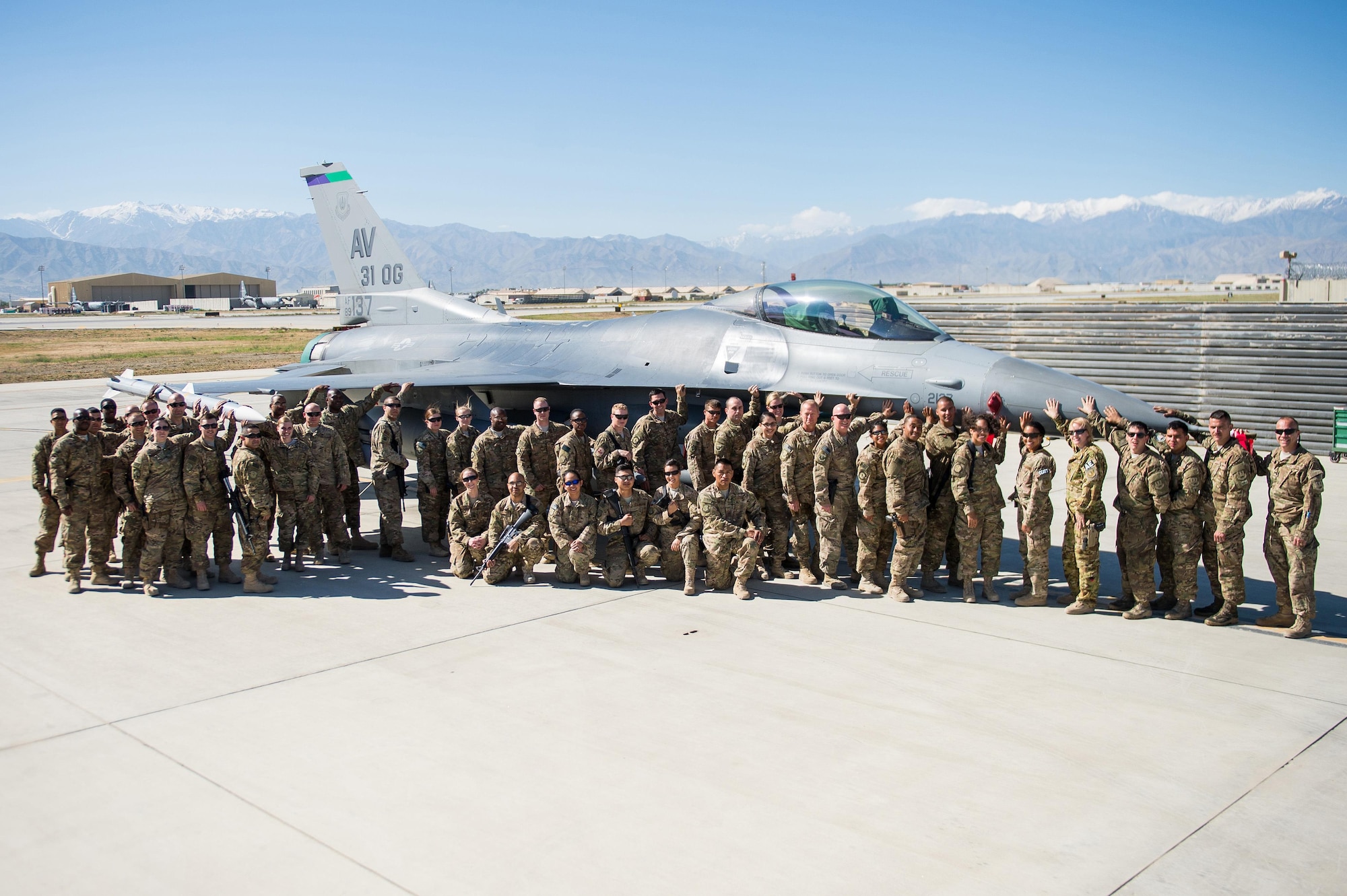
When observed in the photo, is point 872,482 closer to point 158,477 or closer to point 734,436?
point 734,436

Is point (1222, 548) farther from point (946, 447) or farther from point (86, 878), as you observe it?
point (86, 878)

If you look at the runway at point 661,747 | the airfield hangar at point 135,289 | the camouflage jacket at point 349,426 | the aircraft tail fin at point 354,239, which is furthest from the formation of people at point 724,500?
the airfield hangar at point 135,289

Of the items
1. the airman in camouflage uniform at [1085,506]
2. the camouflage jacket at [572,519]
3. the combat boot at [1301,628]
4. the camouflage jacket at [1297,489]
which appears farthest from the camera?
the camouflage jacket at [572,519]

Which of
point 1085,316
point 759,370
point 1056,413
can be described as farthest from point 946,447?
point 1085,316

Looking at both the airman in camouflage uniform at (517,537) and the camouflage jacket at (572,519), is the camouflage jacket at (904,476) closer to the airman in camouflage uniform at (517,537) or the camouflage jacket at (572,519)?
the camouflage jacket at (572,519)

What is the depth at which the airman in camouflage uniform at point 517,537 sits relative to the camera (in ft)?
27.1

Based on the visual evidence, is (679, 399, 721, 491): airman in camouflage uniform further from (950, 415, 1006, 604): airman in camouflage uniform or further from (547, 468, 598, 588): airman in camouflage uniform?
(950, 415, 1006, 604): airman in camouflage uniform

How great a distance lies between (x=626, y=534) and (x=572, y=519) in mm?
528

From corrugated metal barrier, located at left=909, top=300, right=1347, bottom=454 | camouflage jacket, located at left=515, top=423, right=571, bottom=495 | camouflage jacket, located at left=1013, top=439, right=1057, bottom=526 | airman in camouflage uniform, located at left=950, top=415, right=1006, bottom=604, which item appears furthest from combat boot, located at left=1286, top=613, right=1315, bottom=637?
corrugated metal barrier, located at left=909, top=300, right=1347, bottom=454

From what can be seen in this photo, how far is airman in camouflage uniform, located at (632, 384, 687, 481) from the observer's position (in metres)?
9.12

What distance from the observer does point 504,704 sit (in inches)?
223

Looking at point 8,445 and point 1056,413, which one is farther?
point 8,445

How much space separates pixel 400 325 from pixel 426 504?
597 centimetres

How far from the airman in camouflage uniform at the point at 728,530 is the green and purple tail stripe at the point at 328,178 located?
1024 centimetres
